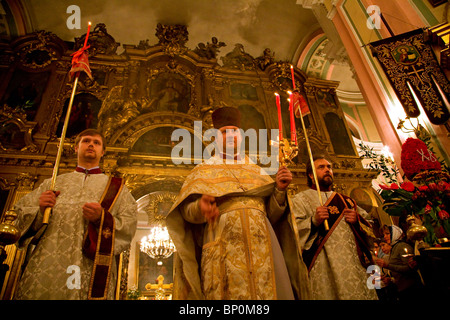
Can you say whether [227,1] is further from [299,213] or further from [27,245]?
[27,245]

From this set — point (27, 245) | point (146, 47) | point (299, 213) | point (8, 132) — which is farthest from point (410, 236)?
point (146, 47)

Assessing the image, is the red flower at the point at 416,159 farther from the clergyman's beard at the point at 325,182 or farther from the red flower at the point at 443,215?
the clergyman's beard at the point at 325,182

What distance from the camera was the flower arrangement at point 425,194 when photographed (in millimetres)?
2375

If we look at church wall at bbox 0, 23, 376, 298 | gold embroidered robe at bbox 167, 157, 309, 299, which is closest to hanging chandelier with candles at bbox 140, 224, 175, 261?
church wall at bbox 0, 23, 376, 298

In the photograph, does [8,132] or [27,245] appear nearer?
[27,245]

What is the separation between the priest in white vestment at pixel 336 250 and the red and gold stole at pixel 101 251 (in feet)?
5.14

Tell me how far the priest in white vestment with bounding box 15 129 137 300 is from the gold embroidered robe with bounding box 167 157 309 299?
46 centimetres

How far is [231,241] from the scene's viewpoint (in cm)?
180

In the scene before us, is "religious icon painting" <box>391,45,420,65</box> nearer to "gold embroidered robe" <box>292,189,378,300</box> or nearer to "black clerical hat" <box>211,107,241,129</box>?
"gold embroidered robe" <box>292,189,378,300</box>

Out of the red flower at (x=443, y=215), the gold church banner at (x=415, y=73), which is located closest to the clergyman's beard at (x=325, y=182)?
the red flower at (x=443, y=215)

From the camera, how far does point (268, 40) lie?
982cm

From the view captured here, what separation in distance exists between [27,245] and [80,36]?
8.78m

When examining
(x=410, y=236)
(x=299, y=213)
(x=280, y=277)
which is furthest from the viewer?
(x=299, y=213)

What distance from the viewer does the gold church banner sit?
359cm
